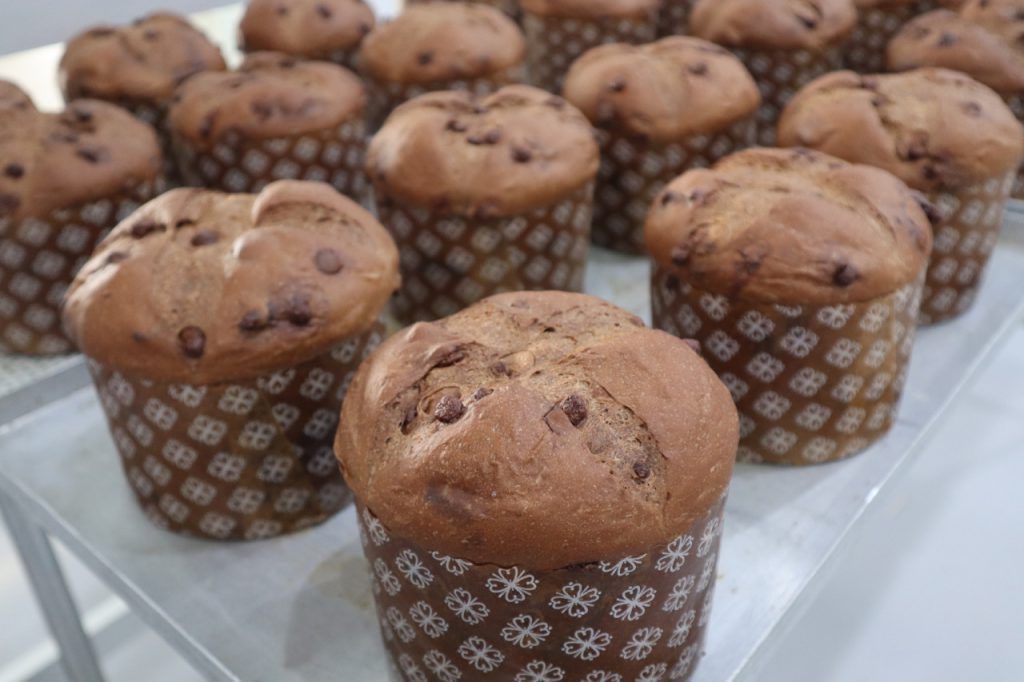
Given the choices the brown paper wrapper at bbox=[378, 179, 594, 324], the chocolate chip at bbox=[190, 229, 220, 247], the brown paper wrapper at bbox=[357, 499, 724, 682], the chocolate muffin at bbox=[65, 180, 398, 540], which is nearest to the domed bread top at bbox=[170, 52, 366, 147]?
the brown paper wrapper at bbox=[378, 179, 594, 324]

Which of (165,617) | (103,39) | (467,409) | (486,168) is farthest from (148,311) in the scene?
(103,39)

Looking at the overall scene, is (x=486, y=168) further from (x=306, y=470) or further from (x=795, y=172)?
(x=306, y=470)

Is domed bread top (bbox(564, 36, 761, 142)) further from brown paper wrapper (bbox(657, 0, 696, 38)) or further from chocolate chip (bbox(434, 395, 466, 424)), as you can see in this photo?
chocolate chip (bbox(434, 395, 466, 424))

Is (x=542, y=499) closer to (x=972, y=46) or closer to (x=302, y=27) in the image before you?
(x=972, y=46)

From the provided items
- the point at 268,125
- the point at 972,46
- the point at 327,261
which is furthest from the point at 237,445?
the point at 972,46

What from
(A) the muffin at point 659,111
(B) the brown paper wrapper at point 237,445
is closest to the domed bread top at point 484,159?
(A) the muffin at point 659,111
